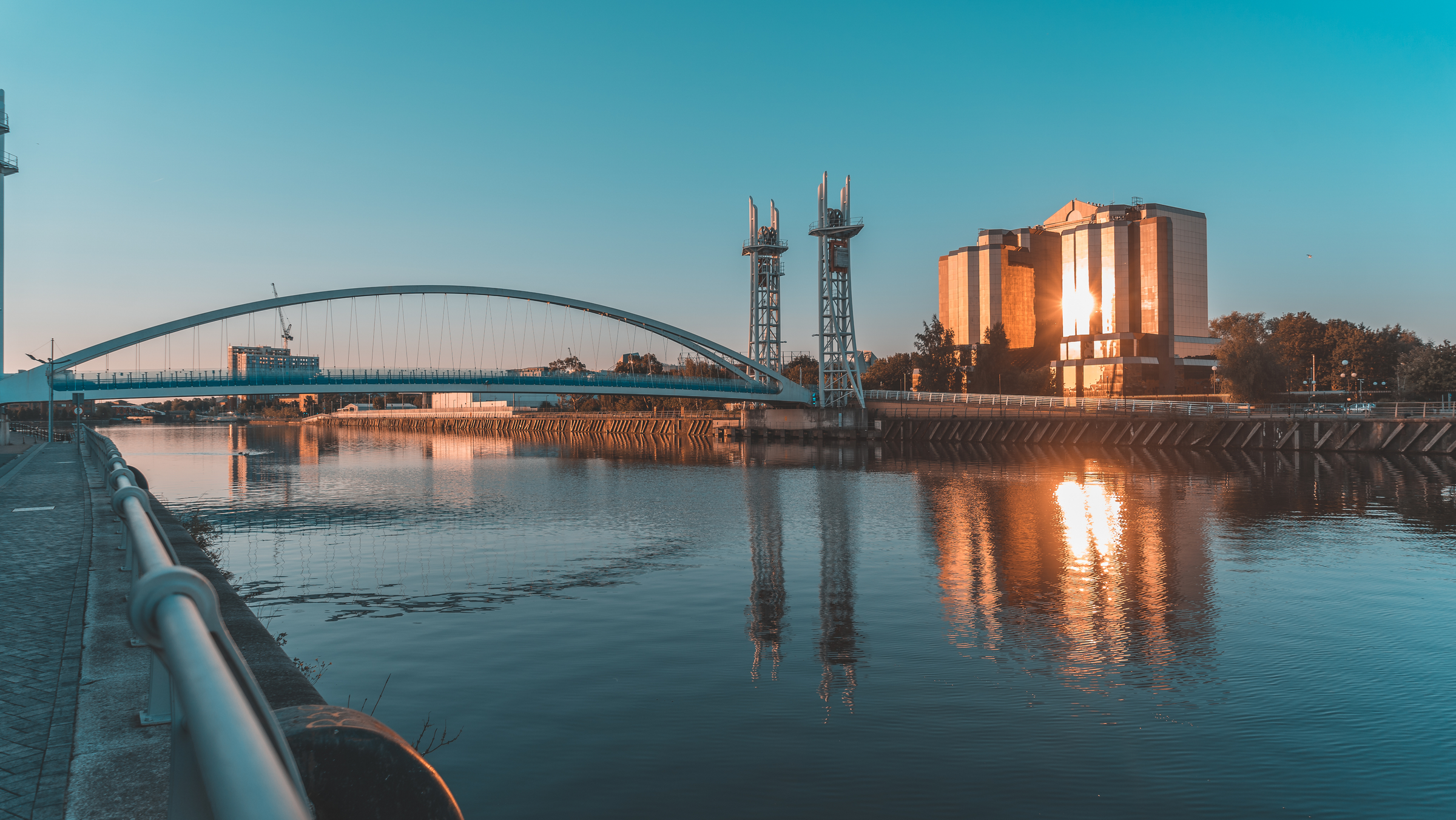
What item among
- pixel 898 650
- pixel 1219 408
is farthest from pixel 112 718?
pixel 1219 408

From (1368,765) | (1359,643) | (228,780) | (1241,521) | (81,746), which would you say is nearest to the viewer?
(228,780)

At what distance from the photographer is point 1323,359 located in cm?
12175

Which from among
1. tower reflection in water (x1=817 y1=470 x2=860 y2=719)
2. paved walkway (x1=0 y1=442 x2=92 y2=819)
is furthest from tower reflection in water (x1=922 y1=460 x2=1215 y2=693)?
paved walkway (x1=0 y1=442 x2=92 y2=819)

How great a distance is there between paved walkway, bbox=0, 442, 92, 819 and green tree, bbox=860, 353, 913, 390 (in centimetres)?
12758

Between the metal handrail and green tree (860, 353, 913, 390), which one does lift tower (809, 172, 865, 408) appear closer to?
green tree (860, 353, 913, 390)

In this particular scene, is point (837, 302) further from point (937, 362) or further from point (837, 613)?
point (837, 613)

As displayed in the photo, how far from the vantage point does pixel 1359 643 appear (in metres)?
14.4

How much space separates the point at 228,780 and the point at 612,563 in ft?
69.2

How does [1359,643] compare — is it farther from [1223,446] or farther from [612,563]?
[1223,446]

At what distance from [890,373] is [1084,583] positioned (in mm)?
124844

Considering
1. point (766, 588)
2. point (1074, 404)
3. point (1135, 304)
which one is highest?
point (1135, 304)

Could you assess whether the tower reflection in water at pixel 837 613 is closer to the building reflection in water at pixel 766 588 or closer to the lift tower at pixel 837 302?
the building reflection in water at pixel 766 588

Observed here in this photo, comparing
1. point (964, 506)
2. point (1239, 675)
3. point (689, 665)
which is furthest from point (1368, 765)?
point (964, 506)

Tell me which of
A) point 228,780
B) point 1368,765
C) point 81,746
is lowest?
point 1368,765
